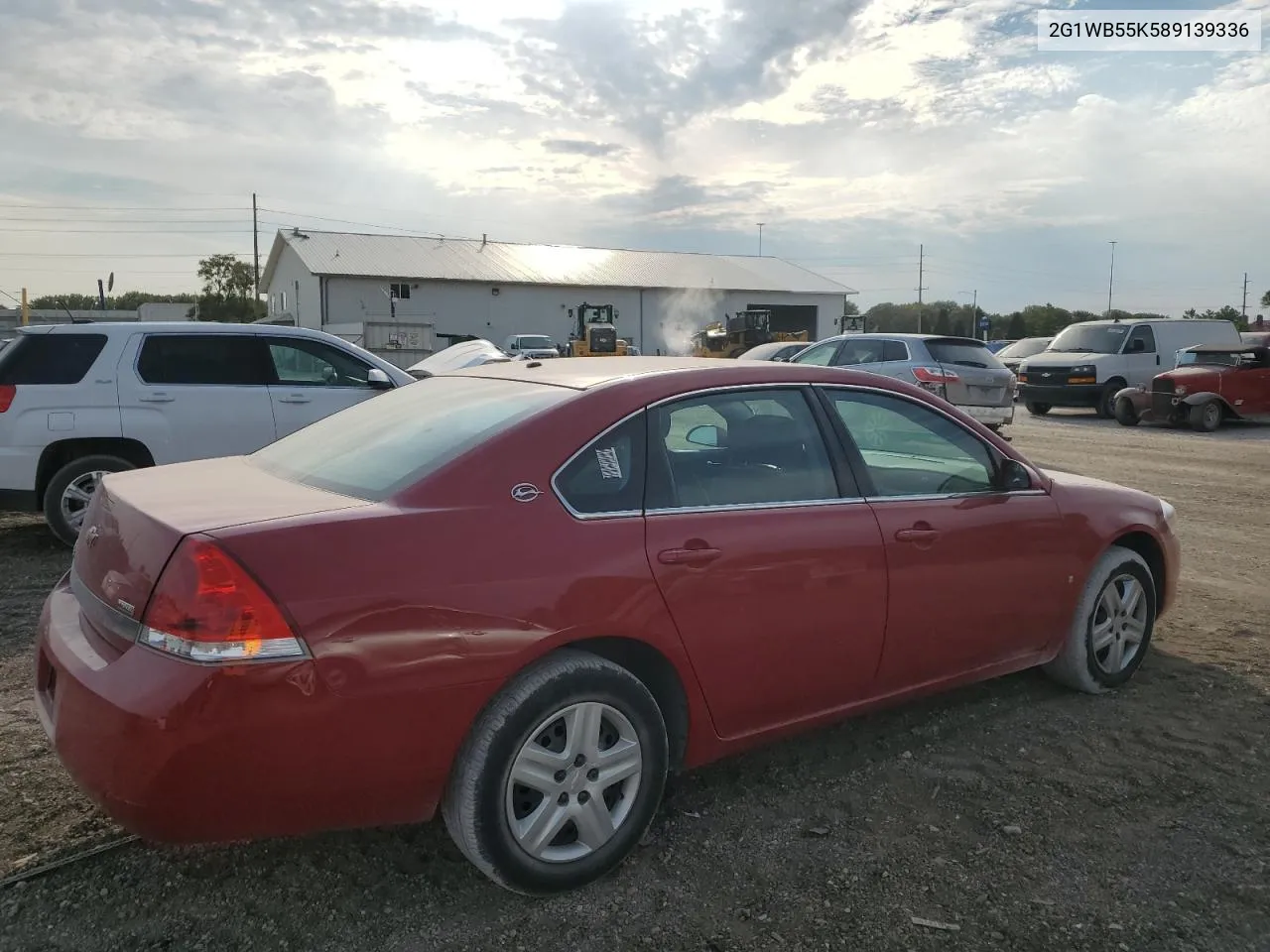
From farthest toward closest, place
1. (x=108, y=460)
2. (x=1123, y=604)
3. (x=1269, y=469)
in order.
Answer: (x=1269, y=469), (x=108, y=460), (x=1123, y=604)

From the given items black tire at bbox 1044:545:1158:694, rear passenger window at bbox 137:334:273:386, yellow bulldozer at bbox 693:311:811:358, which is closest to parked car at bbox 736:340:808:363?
rear passenger window at bbox 137:334:273:386

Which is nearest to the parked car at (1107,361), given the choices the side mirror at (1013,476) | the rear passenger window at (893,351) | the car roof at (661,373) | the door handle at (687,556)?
the rear passenger window at (893,351)

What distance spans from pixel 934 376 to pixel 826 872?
11520 millimetres

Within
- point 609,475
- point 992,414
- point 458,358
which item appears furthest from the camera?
point 992,414

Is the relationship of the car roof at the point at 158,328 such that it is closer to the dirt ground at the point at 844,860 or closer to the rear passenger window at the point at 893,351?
the dirt ground at the point at 844,860

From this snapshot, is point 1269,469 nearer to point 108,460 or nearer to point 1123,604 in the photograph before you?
point 1123,604

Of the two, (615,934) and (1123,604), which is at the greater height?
(1123,604)

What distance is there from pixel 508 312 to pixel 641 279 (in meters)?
8.92

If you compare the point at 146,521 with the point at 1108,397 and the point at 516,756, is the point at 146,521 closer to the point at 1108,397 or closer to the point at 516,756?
the point at 516,756

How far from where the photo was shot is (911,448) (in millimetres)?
3988

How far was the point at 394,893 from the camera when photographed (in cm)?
289

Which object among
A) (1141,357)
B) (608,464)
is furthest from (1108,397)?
(608,464)

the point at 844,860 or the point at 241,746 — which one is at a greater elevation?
the point at 241,746

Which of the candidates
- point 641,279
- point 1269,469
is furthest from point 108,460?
point 641,279
